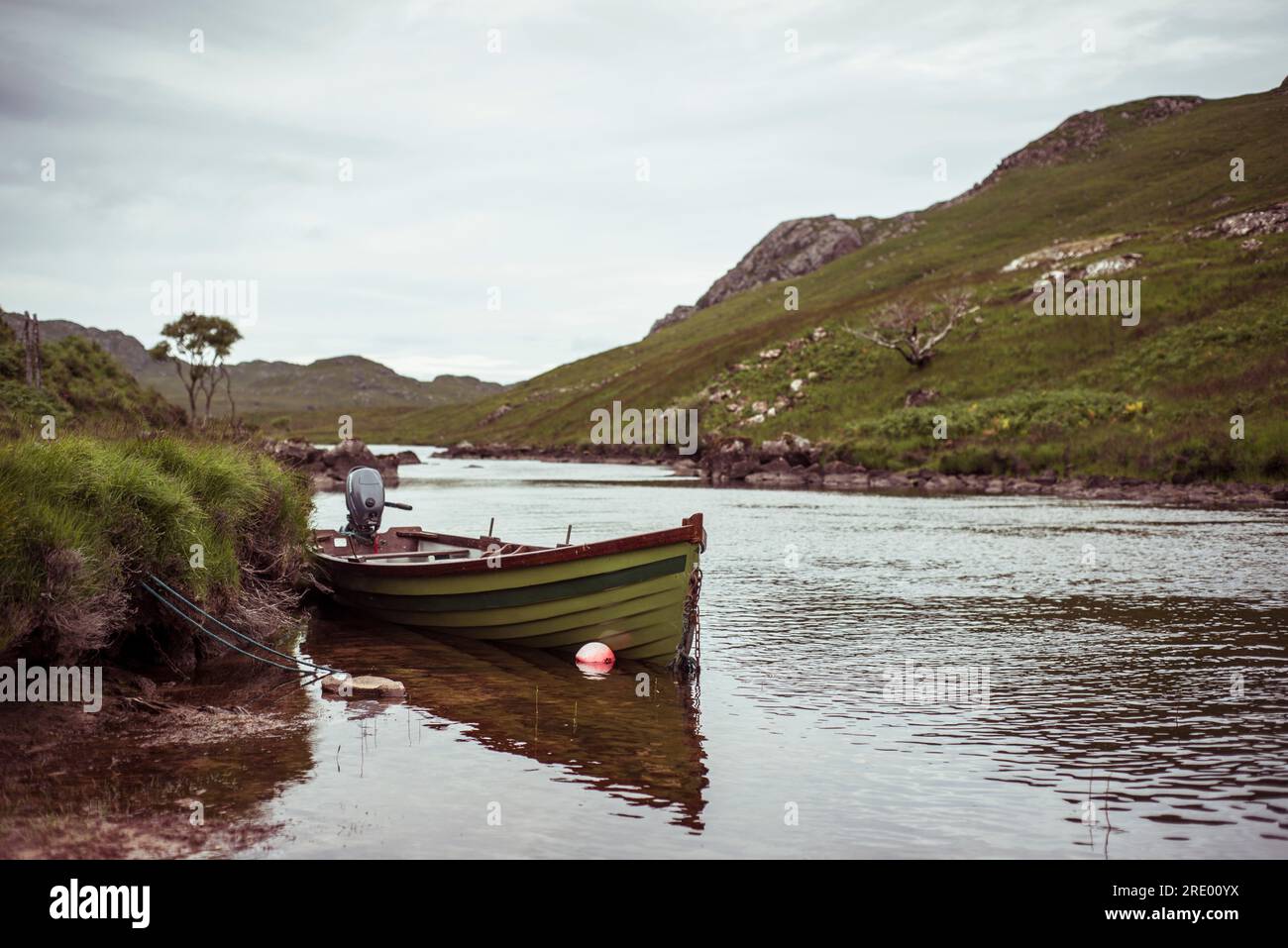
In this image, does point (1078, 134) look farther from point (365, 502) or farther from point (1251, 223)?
point (365, 502)

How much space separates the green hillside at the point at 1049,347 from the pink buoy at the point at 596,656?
37.5m

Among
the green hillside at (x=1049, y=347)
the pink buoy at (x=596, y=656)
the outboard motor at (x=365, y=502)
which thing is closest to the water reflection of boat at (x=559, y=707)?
the pink buoy at (x=596, y=656)

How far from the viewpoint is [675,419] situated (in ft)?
332

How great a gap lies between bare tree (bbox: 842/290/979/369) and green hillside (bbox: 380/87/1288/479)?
5.17 feet

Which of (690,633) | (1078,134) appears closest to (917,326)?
(690,633)

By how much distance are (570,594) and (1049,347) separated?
6502 centimetres

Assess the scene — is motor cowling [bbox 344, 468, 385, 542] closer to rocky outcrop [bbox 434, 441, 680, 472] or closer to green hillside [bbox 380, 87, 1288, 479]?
green hillside [bbox 380, 87, 1288, 479]

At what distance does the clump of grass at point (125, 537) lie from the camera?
1084 cm

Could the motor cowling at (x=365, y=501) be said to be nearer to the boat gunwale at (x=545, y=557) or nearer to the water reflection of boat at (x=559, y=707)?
the boat gunwale at (x=545, y=557)

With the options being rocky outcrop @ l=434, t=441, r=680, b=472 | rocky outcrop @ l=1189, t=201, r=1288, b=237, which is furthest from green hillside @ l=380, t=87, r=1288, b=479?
rocky outcrop @ l=434, t=441, r=680, b=472

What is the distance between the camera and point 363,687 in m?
13.7

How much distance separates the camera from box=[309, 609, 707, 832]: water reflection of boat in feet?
33.9
